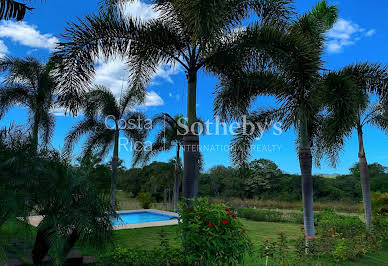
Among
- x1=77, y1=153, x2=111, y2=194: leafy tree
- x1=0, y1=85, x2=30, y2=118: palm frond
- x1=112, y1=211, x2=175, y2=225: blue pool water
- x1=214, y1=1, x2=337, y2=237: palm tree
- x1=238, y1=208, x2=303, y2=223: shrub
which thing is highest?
x1=0, y1=85, x2=30, y2=118: palm frond

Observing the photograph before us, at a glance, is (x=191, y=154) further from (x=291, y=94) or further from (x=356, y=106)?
(x=356, y=106)

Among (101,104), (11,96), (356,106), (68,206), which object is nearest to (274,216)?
(356,106)

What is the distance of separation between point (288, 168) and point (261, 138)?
25012 millimetres

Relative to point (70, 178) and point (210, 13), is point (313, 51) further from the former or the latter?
point (70, 178)

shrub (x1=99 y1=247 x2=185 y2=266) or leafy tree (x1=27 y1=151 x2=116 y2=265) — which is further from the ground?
leafy tree (x1=27 y1=151 x2=116 y2=265)

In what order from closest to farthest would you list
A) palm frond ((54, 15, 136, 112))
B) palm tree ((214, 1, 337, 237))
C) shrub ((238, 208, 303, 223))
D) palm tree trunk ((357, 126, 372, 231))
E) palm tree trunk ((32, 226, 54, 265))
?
palm tree trunk ((32, 226, 54, 265))
palm tree ((214, 1, 337, 237))
palm frond ((54, 15, 136, 112))
palm tree trunk ((357, 126, 372, 231))
shrub ((238, 208, 303, 223))

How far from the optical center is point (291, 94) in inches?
243

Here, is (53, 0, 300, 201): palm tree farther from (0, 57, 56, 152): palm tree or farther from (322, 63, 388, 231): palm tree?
(0, 57, 56, 152): palm tree

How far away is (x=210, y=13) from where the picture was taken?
195 inches

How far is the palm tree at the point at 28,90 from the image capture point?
44.0ft

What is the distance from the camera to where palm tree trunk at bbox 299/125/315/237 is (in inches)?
283

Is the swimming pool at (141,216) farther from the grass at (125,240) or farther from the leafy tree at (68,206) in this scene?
the leafy tree at (68,206)

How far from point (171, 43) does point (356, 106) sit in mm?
4759

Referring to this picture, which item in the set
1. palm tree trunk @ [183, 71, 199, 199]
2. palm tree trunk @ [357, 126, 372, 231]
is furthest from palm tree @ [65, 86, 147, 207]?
palm tree trunk @ [357, 126, 372, 231]
